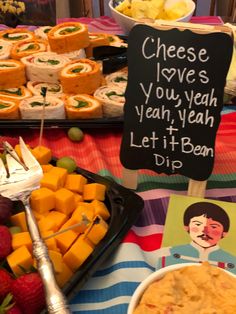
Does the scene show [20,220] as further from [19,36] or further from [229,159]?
[19,36]

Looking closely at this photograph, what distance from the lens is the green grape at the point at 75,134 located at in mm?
1164

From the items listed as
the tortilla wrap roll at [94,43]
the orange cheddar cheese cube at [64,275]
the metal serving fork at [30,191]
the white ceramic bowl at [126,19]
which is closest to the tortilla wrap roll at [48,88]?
the tortilla wrap roll at [94,43]

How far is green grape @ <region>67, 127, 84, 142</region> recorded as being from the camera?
3.82ft

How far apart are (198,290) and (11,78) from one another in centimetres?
97

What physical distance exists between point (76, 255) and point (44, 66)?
31.1 inches

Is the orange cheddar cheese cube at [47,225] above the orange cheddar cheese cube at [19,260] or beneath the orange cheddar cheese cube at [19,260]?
beneath

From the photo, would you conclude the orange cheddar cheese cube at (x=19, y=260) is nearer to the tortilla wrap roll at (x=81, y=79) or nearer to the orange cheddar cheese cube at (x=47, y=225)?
the orange cheddar cheese cube at (x=47, y=225)

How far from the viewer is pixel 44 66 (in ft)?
4.58

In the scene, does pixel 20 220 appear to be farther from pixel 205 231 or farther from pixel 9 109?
pixel 9 109

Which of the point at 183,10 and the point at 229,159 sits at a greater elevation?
the point at 183,10

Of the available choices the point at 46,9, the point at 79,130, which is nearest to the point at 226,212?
the point at 79,130

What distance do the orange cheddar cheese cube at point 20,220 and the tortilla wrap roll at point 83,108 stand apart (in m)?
0.46

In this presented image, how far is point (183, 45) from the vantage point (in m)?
0.84

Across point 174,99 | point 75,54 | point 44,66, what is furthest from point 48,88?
point 174,99
